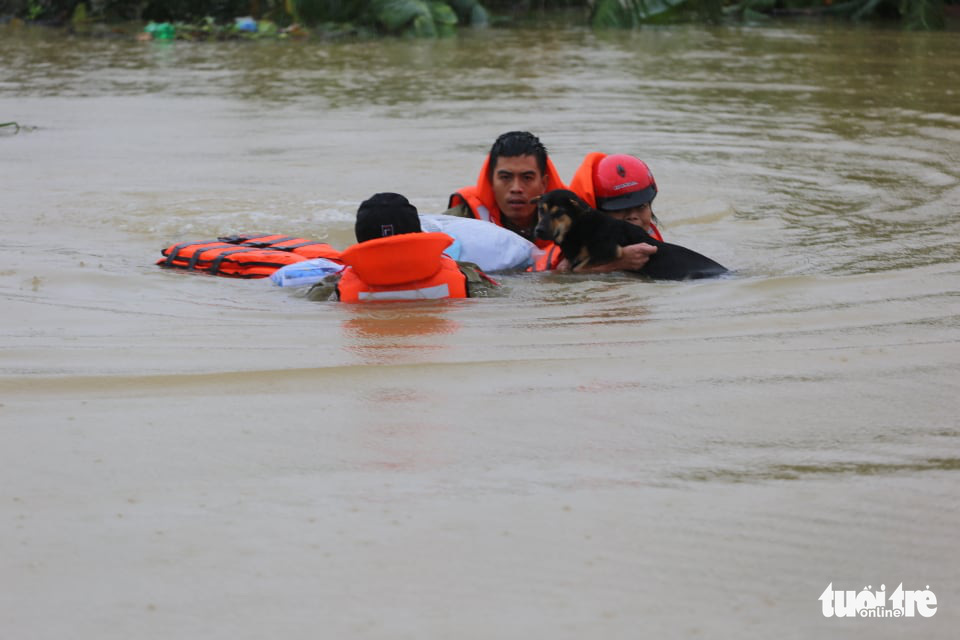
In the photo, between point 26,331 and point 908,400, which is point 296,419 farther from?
point 908,400

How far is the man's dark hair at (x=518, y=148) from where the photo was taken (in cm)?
734

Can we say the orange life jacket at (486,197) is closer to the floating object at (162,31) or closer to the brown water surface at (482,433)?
the brown water surface at (482,433)

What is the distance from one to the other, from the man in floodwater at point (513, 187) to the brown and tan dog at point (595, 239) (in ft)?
1.22

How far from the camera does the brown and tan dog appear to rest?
6629 millimetres

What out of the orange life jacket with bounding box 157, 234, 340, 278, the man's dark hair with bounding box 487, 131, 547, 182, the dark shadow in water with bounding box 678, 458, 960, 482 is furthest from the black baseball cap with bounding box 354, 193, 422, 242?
the dark shadow in water with bounding box 678, 458, 960, 482

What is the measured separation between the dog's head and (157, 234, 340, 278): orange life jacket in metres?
1.22

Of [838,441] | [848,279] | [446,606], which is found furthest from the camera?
[848,279]

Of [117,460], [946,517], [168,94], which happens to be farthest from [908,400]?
[168,94]

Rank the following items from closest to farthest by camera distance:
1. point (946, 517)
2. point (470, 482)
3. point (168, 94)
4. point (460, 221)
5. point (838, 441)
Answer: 1. point (946, 517)
2. point (470, 482)
3. point (838, 441)
4. point (460, 221)
5. point (168, 94)

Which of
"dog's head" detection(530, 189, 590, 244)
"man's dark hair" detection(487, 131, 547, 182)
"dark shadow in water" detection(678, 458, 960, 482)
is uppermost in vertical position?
"man's dark hair" detection(487, 131, 547, 182)

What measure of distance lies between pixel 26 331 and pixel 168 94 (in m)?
11.0

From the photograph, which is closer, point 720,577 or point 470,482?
point 720,577

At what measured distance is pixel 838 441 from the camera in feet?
13.6

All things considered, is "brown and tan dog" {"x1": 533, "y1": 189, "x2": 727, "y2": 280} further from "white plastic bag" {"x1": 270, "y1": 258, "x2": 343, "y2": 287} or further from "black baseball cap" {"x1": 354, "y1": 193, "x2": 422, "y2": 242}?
"white plastic bag" {"x1": 270, "y1": 258, "x2": 343, "y2": 287}
